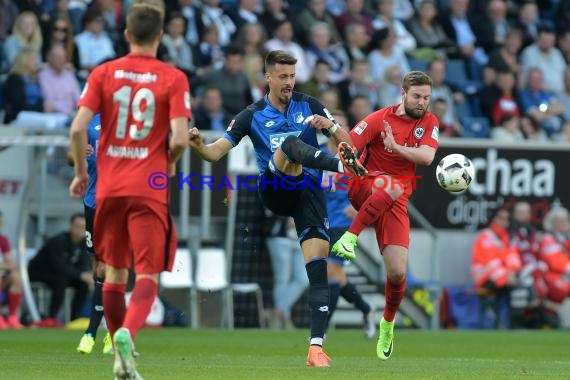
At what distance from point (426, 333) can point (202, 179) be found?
3897 millimetres

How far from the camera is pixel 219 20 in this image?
21688 millimetres

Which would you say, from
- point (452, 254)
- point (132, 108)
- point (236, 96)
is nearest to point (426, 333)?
point (452, 254)

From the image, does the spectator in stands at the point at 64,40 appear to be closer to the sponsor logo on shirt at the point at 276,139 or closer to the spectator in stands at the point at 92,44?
the spectator in stands at the point at 92,44

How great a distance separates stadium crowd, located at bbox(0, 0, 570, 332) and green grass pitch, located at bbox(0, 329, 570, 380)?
8.54 ft

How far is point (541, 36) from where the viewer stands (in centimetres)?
2458

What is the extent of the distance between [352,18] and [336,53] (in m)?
1.15

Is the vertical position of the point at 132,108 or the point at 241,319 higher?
the point at 132,108

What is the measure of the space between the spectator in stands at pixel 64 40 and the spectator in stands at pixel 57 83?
330 mm

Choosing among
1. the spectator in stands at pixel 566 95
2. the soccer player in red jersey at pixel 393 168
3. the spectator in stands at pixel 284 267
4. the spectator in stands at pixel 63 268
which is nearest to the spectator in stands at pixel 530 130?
the spectator in stands at pixel 566 95

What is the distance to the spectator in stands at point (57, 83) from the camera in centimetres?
1895

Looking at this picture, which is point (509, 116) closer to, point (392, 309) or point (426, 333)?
point (426, 333)

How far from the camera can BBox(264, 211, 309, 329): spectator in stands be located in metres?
19.3

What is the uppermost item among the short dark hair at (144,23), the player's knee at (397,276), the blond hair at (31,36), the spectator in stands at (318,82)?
the blond hair at (31,36)

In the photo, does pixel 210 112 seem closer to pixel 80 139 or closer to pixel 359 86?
pixel 359 86
